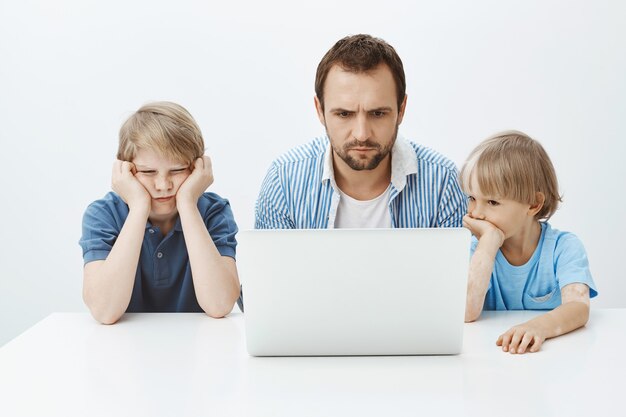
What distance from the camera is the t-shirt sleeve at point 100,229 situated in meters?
1.99

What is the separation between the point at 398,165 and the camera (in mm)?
2365

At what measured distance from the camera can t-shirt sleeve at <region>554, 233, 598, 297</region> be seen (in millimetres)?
1905

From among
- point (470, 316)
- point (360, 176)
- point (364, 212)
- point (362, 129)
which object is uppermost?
point (362, 129)

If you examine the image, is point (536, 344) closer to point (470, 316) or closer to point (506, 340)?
point (506, 340)

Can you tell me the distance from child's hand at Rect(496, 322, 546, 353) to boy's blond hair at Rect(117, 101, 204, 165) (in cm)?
97

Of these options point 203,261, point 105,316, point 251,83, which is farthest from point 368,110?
point 251,83

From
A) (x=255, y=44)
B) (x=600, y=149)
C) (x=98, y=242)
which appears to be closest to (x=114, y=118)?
(x=255, y=44)

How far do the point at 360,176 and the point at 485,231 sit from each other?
0.51 meters

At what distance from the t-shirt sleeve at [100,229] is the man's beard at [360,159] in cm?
65

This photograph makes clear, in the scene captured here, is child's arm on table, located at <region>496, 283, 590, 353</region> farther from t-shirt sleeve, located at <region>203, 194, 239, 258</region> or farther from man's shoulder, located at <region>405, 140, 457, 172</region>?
t-shirt sleeve, located at <region>203, 194, 239, 258</region>

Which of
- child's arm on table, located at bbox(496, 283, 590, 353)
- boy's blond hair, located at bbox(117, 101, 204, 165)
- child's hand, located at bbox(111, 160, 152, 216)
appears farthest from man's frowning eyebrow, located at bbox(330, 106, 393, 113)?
child's arm on table, located at bbox(496, 283, 590, 353)

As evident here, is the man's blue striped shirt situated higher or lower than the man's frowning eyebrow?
lower

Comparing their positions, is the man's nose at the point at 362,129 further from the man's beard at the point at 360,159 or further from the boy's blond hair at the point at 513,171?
the boy's blond hair at the point at 513,171

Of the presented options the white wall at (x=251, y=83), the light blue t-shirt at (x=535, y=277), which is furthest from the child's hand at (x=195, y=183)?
the white wall at (x=251, y=83)
